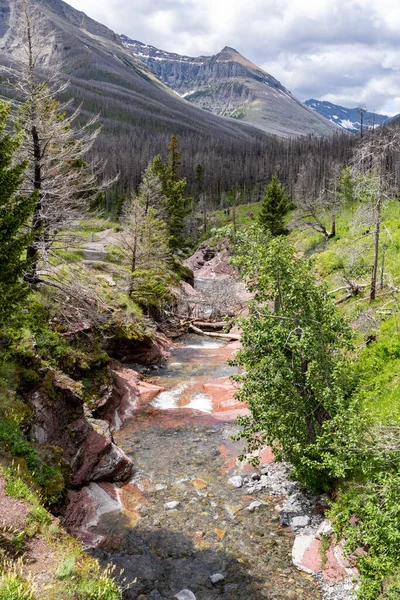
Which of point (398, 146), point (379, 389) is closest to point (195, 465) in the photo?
point (379, 389)

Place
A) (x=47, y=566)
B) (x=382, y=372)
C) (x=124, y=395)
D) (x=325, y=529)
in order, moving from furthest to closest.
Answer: (x=124, y=395) → (x=382, y=372) → (x=325, y=529) → (x=47, y=566)

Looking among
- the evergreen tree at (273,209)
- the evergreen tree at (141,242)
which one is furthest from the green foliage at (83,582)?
the evergreen tree at (273,209)

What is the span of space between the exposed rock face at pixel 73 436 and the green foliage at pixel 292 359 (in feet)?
16.7

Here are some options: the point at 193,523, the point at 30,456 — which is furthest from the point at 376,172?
the point at 30,456

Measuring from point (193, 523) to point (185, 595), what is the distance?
254 cm

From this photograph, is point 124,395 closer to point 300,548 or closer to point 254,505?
point 254,505

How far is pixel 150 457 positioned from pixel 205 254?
6351 cm

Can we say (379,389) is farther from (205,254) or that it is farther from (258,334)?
(205,254)

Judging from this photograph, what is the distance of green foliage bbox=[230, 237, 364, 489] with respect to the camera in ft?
34.8

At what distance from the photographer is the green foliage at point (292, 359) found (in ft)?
34.8

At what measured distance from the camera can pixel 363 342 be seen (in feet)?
52.2

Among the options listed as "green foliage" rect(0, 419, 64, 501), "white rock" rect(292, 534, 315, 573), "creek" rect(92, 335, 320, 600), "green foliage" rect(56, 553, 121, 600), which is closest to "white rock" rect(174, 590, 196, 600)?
"creek" rect(92, 335, 320, 600)

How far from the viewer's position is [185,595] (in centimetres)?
884

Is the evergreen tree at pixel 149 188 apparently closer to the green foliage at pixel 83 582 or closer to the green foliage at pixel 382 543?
the green foliage at pixel 83 582
